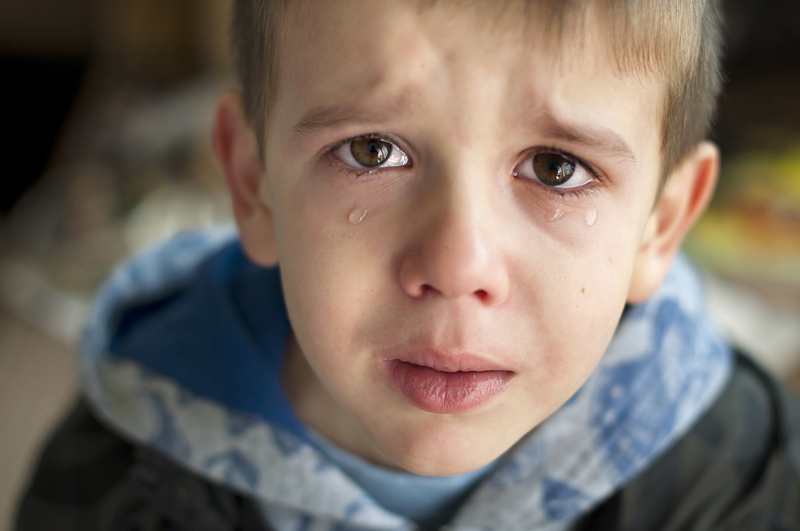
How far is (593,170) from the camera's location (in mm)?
465

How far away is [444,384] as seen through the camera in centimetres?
47

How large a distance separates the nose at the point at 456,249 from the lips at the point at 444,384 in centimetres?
7

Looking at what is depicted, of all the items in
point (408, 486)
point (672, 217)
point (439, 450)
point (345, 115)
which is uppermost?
point (345, 115)

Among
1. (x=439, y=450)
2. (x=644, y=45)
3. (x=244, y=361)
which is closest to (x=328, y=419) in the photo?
(x=244, y=361)

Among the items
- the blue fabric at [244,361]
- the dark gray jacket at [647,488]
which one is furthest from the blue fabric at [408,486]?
the dark gray jacket at [647,488]

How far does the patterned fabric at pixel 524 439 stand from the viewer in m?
0.64

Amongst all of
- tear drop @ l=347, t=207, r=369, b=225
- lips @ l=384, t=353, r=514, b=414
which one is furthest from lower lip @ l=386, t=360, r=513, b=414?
tear drop @ l=347, t=207, r=369, b=225

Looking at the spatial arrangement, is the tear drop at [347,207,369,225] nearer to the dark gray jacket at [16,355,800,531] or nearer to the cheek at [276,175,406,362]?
the cheek at [276,175,406,362]

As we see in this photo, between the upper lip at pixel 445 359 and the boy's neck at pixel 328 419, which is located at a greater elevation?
the upper lip at pixel 445 359

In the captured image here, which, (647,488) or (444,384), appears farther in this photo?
(647,488)

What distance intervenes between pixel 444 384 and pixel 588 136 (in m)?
0.20

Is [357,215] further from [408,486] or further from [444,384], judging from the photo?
[408,486]

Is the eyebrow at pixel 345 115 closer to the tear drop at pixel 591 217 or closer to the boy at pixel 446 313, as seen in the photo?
the boy at pixel 446 313

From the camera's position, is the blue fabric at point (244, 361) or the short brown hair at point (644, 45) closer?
the short brown hair at point (644, 45)
